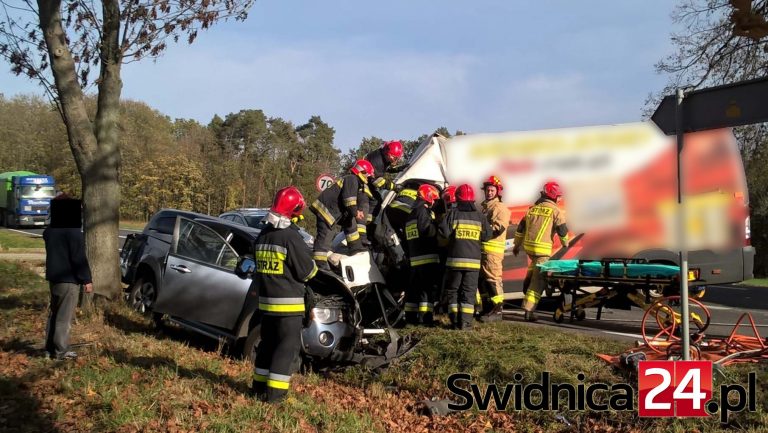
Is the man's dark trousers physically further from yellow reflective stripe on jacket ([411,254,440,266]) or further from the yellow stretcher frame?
the yellow stretcher frame

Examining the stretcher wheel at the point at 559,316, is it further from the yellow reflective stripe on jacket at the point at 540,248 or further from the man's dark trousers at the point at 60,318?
the man's dark trousers at the point at 60,318

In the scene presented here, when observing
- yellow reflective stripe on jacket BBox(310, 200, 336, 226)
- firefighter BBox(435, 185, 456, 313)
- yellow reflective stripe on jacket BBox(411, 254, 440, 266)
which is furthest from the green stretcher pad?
yellow reflective stripe on jacket BBox(310, 200, 336, 226)

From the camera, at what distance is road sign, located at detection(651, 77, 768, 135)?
14.3 ft

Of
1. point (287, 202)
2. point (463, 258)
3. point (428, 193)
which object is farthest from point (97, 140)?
point (463, 258)

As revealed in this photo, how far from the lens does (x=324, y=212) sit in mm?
8242

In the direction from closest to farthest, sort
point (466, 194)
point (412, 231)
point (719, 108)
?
point (719, 108) < point (466, 194) < point (412, 231)

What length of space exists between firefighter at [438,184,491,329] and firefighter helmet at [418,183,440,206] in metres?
1.03

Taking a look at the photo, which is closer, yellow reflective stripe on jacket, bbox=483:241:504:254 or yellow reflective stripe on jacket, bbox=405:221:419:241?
yellow reflective stripe on jacket, bbox=405:221:419:241

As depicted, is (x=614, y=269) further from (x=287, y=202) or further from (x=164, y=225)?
(x=164, y=225)

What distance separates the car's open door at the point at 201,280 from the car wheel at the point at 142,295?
1.26 metres

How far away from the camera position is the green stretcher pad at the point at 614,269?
7629 mm

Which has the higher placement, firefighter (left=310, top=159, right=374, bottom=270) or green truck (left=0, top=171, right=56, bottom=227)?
green truck (left=0, top=171, right=56, bottom=227)

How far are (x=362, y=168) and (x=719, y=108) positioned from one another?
477 cm

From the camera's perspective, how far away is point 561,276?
26.4 feet
